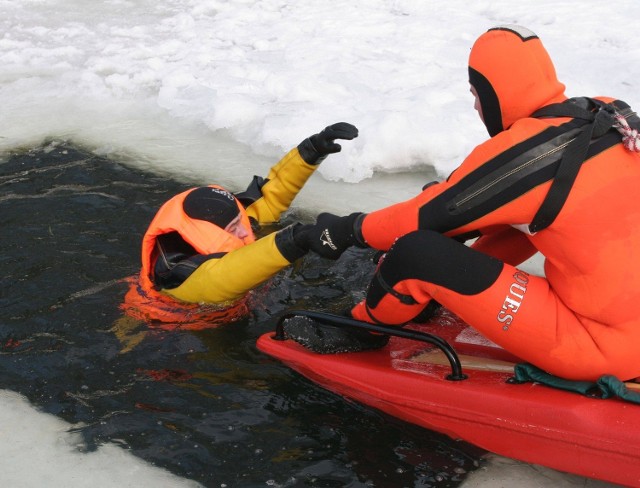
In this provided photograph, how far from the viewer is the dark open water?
3.25 m

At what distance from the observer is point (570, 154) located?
9.10ft

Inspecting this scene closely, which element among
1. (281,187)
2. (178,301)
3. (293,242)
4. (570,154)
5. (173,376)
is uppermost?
(570,154)

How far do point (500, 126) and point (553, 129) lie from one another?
31cm

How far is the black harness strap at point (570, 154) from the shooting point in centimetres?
277

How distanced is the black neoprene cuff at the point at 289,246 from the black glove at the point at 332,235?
0.22ft

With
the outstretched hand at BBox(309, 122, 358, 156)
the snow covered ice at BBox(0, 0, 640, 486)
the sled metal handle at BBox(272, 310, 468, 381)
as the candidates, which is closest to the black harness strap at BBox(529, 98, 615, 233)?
the sled metal handle at BBox(272, 310, 468, 381)

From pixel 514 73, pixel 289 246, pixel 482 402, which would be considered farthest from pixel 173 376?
pixel 514 73

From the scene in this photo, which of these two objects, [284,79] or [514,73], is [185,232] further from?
[284,79]

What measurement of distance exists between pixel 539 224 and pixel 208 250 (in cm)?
197

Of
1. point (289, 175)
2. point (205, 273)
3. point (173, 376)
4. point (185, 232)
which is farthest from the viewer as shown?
point (289, 175)

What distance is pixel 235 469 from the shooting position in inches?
126

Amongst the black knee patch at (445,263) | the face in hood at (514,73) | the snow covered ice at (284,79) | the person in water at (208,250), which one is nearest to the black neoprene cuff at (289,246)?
the person in water at (208,250)

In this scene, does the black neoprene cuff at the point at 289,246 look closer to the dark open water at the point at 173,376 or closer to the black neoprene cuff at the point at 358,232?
the black neoprene cuff at the point at 358,232

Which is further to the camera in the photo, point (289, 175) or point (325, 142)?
point (289, 175)
